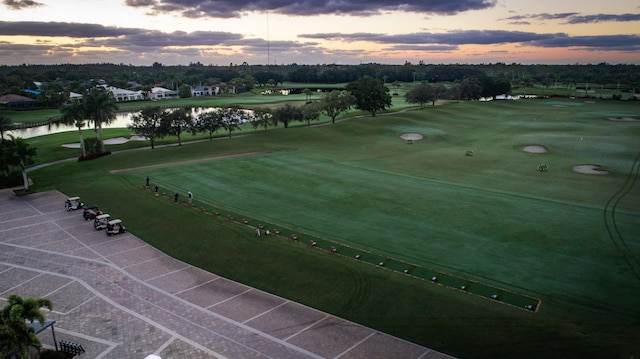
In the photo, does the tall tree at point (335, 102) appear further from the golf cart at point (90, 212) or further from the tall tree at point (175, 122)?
the golf cart at point (90, 212)

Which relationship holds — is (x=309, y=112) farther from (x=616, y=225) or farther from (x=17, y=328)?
→ (x=17, y=328)

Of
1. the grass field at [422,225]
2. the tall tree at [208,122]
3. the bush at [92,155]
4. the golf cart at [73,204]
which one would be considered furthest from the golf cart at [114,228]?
the tall tree at [208,122]

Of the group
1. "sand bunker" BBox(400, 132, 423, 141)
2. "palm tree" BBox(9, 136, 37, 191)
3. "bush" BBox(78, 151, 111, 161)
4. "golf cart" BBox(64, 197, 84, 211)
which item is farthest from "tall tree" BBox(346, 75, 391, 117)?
"golf cart" BBox(64, 197, 84, 211)

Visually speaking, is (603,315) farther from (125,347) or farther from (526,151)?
(526,151)

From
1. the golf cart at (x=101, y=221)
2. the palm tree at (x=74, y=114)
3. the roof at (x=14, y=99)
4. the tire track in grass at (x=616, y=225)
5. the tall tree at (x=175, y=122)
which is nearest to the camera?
the tire track in grass at (x=616, y=225)

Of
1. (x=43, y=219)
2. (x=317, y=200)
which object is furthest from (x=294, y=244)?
(x=43, y=219)

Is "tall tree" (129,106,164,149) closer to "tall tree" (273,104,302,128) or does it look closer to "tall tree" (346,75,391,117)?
"tall tree" (273,104,302,128)

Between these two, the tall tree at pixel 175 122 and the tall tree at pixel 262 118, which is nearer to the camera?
the tall tree at pixel 175 122
